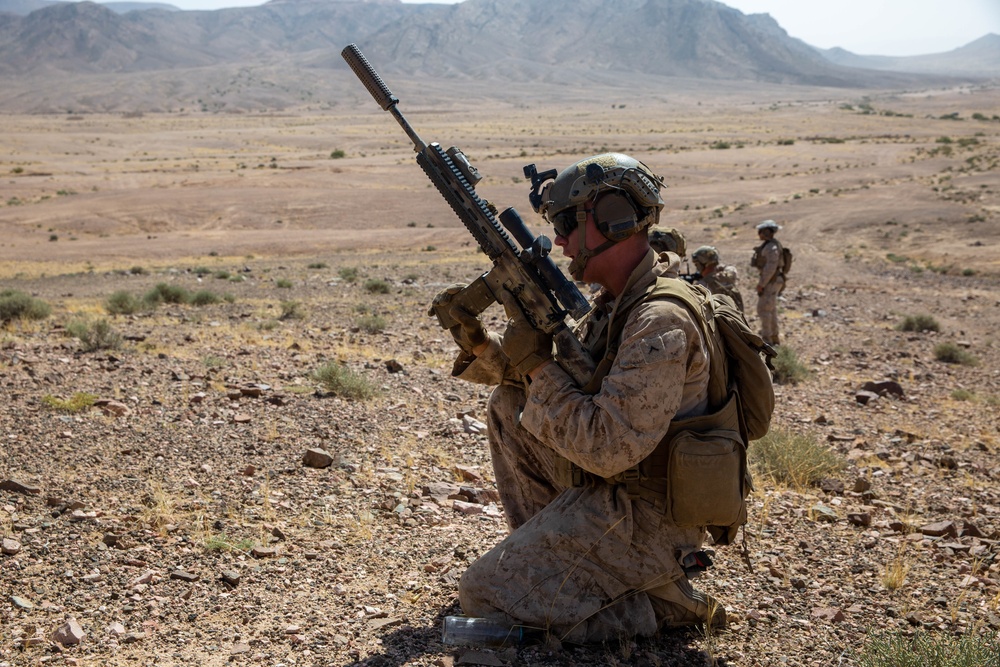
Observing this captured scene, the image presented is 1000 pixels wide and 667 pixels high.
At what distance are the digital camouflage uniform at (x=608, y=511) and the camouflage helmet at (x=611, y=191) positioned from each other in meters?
0.18

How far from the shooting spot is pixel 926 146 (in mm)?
50969

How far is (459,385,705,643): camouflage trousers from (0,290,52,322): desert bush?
9.51 metres

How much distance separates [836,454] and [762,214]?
24.5m

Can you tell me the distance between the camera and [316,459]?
209 inches

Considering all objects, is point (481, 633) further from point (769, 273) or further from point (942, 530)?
point (769, 273)

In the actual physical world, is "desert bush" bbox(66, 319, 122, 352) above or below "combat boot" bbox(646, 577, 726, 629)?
below

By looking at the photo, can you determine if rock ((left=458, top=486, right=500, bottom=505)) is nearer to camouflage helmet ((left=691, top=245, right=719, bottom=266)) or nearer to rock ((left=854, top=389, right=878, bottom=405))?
camouflage helmet ((left=691, top=245, right=719, bottom=266))

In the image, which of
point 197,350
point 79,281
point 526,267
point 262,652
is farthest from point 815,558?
point 79,281

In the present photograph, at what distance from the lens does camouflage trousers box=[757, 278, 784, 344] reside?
10633 millimetres

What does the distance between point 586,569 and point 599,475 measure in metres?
0.38

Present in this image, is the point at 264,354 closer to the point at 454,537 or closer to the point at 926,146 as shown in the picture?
the point at 454,537

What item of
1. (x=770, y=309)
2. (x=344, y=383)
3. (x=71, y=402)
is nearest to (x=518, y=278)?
(x=344, y=383)

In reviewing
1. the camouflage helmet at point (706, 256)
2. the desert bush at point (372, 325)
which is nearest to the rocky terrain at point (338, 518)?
the camouflage helmet at point (706, 256)

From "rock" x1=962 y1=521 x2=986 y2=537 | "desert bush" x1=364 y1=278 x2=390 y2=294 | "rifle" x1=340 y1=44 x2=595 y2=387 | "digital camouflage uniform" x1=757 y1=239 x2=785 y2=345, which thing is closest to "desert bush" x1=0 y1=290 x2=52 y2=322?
"desert bush" x1=364 y1=278 x2=390 y2=294
